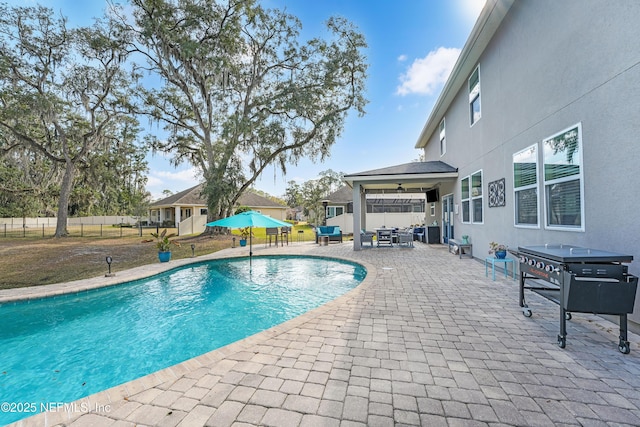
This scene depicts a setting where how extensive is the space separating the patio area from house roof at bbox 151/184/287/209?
64.3 feet

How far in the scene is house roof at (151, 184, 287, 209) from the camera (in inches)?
934

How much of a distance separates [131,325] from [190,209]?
21628 millimetres

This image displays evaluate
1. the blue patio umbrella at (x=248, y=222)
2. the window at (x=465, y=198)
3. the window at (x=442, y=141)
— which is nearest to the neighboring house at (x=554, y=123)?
the window at (x=465, y=198)

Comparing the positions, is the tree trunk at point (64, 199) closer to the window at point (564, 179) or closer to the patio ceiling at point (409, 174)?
the patio ceiling at point (409, 174)

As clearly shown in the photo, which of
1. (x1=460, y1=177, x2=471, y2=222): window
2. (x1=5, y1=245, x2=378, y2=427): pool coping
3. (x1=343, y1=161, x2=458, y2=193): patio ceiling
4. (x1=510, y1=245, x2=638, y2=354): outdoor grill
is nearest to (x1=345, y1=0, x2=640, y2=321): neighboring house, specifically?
(x1=460, y1=177, x2=471, y2=222): window

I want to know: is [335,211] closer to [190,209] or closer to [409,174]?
[190,209]

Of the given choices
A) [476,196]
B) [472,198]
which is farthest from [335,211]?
[476,196]

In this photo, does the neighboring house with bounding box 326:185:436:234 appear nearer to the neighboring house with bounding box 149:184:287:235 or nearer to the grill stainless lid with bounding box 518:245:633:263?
the neighboring house with bounding box 149:184:287:235

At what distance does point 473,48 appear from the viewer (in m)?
7.45

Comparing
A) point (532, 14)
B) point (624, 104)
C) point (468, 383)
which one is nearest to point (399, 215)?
point (532, 14)

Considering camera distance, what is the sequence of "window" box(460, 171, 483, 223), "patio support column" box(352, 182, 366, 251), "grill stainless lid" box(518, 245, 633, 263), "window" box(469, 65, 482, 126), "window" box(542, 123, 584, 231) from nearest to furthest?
"grill stainless lid" box(518, 245, 633, 263) → "window" box(542, 123, 584, 231) → "window" box(469, 65, 482, 126) → "window" box(460, 171, 483, 223) → "patio support column" box(352, 182, 366, 251)

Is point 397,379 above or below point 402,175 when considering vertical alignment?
below

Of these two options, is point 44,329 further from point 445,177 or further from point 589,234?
point 445,177

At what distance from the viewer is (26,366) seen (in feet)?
12.3
